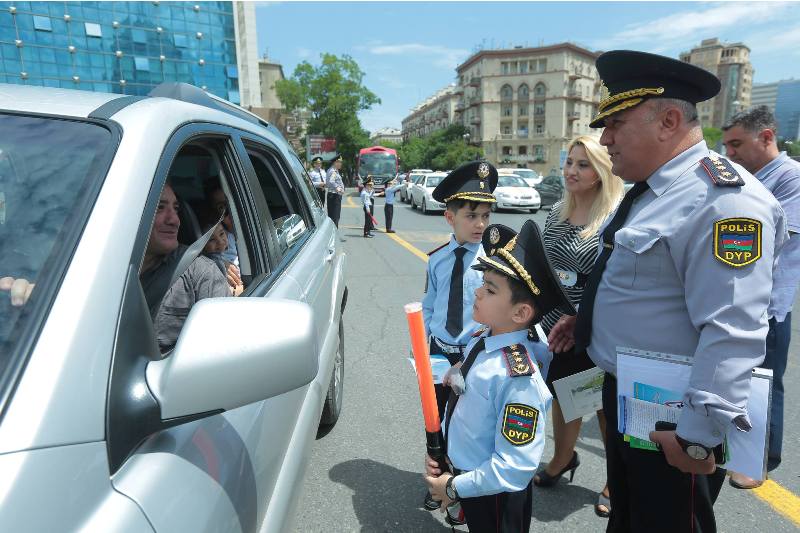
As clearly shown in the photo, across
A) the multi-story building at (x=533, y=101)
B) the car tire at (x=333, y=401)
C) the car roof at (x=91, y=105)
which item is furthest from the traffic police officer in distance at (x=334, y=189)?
the multi-story building at (x=533, y=101)

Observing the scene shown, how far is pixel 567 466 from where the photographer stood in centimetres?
246

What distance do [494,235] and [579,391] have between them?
784mm

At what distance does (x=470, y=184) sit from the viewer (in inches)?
A: 93.6

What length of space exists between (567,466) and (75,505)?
2.33 m

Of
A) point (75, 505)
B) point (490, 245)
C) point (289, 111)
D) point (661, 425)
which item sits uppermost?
point (289, 111)

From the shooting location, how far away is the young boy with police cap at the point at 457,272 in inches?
87.8

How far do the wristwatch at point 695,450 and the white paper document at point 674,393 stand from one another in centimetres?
8

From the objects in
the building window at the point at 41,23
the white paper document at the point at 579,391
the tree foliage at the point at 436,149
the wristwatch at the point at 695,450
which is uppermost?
the building window at the point at 41,23

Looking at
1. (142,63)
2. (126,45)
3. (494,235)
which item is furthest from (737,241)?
(126,45)

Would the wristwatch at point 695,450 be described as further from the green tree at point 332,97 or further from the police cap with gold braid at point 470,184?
the green tree at point 332,97

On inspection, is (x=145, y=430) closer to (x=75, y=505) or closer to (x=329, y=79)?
(x=75, y=505)

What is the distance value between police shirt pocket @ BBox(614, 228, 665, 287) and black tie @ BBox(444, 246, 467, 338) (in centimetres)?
87

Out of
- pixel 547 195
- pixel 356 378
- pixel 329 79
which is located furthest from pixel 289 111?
pixel 356 378

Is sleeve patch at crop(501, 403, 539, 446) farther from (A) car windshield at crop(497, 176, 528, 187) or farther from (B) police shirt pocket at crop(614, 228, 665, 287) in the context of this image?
(A) car windshield at crop(497, 176, 528, 187)
